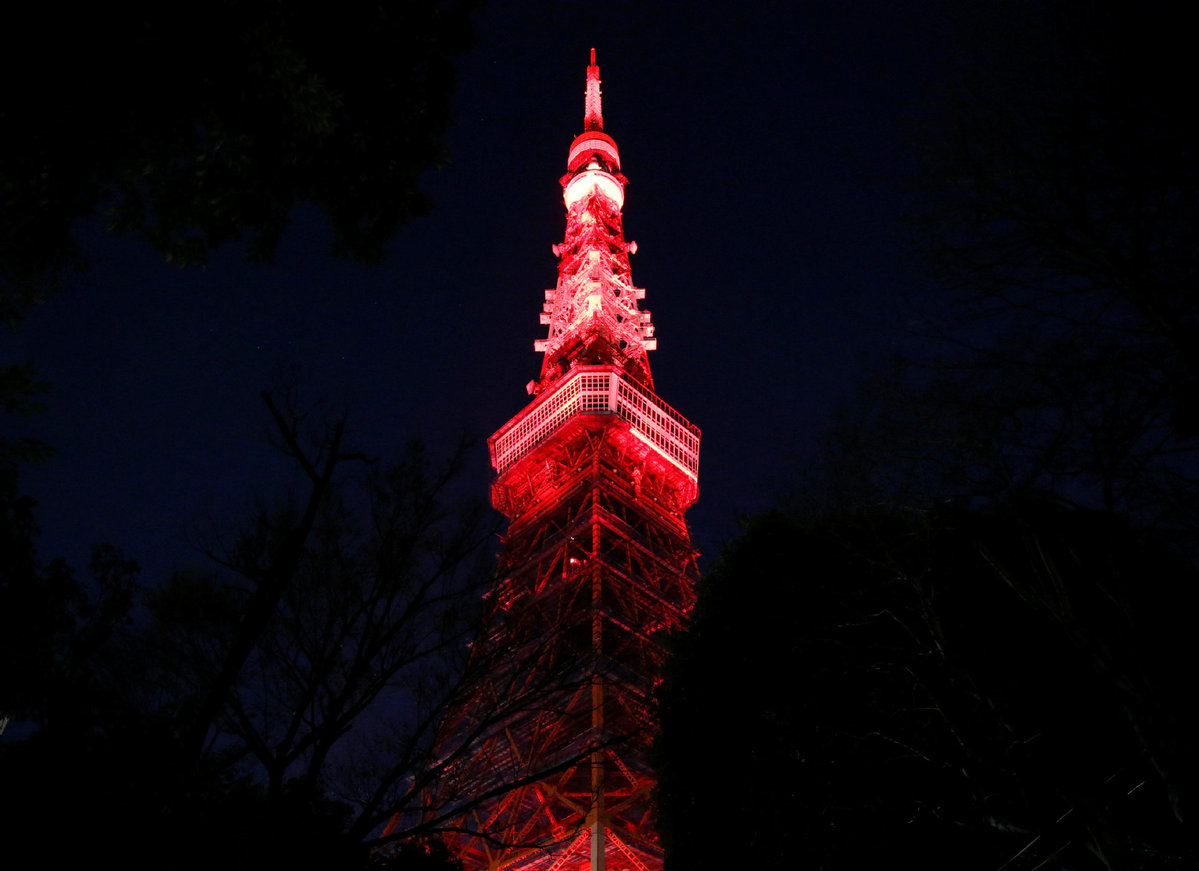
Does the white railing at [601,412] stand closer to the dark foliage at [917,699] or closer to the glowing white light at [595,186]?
the glowing white light at [595,186]

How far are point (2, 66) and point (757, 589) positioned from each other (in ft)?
27.6

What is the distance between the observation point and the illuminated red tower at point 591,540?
18188mm

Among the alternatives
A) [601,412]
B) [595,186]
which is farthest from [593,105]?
[601,412]

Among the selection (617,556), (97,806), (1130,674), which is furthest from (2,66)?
(617,556)

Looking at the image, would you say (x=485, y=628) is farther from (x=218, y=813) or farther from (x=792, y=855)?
(x=792, y=855)

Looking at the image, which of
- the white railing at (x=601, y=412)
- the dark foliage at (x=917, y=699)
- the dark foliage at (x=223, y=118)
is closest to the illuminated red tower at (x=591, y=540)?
the white railing at (x=601, y=412)

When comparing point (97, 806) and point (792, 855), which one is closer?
point (97, 806)

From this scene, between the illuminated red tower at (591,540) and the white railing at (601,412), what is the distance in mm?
63

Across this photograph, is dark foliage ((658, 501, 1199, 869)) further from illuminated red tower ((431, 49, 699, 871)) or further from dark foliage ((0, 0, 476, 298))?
dark foliage ((0, 0, 476, 298))

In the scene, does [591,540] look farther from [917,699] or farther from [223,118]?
[223,118]

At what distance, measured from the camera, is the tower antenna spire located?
47125mm

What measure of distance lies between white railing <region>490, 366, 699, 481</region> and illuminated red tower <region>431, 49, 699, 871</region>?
0.06 metres

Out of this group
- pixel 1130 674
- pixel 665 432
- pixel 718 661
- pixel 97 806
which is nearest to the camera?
pixel 1130 674

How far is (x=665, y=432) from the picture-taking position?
33875 millimetres
